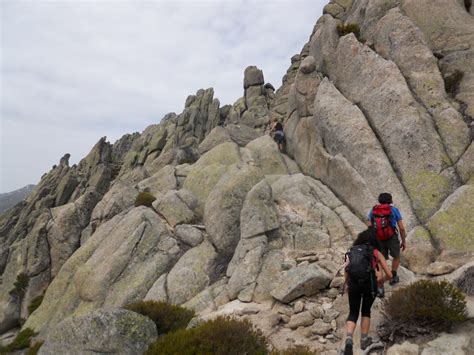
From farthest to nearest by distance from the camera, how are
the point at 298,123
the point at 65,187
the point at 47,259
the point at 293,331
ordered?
the point at 65,187
the point at 47,259
the point at 298,123
the point at 293,331

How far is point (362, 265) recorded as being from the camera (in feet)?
31.4

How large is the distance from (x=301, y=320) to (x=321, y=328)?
1.04m

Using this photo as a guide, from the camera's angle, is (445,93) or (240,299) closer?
(240,299)

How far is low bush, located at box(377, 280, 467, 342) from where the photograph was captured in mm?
10250

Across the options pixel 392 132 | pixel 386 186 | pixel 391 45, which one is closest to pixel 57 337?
pixel 386 186

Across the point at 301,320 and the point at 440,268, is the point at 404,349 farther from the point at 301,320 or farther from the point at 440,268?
the point at 440,268

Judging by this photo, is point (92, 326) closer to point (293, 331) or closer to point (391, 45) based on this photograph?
point (293, 331)

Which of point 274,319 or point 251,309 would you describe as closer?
point 274,319

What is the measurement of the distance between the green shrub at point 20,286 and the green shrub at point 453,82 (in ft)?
134

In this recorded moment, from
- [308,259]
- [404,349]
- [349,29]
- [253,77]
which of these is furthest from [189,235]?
[253,77]

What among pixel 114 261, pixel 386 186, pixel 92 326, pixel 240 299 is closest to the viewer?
pixel 92 326

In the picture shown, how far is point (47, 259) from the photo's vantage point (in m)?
33.5

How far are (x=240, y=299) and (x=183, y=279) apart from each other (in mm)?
4863

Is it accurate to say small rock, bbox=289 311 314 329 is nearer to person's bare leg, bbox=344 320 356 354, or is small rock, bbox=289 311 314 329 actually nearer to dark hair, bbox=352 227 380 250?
person's bare leg, bbox=344 320 356 354
